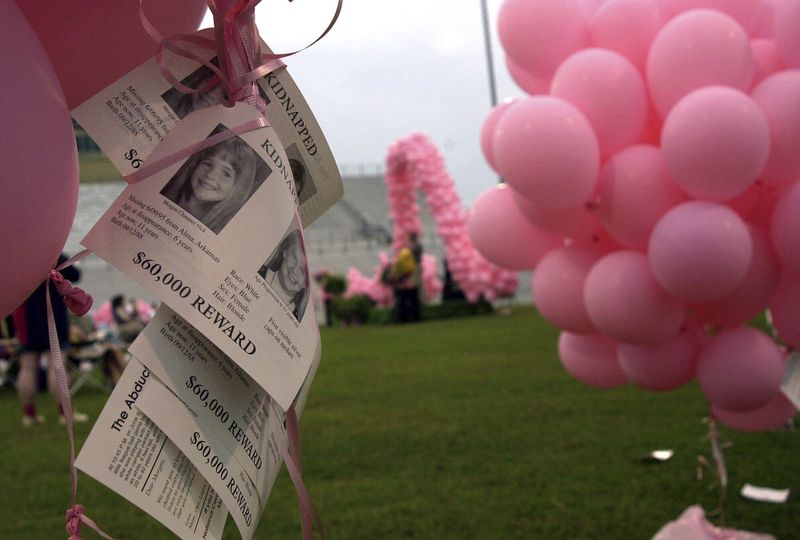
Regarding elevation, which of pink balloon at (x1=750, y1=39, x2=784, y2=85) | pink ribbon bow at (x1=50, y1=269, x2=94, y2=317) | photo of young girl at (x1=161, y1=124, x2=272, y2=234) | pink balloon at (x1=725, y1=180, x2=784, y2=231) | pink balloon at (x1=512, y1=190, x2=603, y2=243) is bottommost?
pink balloon at (x1=512, y1=190, x2=603, y2=243)

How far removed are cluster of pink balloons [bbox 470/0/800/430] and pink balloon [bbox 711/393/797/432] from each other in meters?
0.02

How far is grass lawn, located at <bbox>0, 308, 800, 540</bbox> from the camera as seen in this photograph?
2.76 meters

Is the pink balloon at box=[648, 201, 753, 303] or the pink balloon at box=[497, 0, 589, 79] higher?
the pink balloon at box=[497, 0, 589, 79]

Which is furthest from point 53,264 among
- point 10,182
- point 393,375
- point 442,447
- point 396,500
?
point 393,375

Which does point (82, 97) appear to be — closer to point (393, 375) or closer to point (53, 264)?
point (53, 264)

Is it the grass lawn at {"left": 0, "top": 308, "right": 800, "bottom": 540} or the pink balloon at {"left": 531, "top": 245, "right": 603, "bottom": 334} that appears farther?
the grass lawn at {"left": 0, "top": 308, "right": 800, "bottom": 540}

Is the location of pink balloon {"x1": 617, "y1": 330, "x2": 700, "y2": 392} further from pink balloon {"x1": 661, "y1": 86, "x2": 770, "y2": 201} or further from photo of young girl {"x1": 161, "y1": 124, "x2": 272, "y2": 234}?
photo of young girl {"x1": 161, "y1": 124, "x2": 272, "y2": 234}

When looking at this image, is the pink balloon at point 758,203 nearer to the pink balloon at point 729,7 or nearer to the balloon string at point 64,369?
the pink balloon at point 729,7

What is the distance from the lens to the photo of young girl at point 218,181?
67cm

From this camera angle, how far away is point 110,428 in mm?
627

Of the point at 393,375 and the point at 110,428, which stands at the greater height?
the point at 110,428

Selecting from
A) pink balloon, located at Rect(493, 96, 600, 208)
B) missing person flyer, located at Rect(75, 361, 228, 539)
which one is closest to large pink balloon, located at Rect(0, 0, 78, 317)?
missing person flyer, located at Rect(75, 361, 228, 539)

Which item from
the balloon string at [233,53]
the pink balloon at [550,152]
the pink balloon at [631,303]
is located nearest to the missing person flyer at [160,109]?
the balloon string at [233,53]

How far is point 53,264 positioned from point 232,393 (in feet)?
0.58
